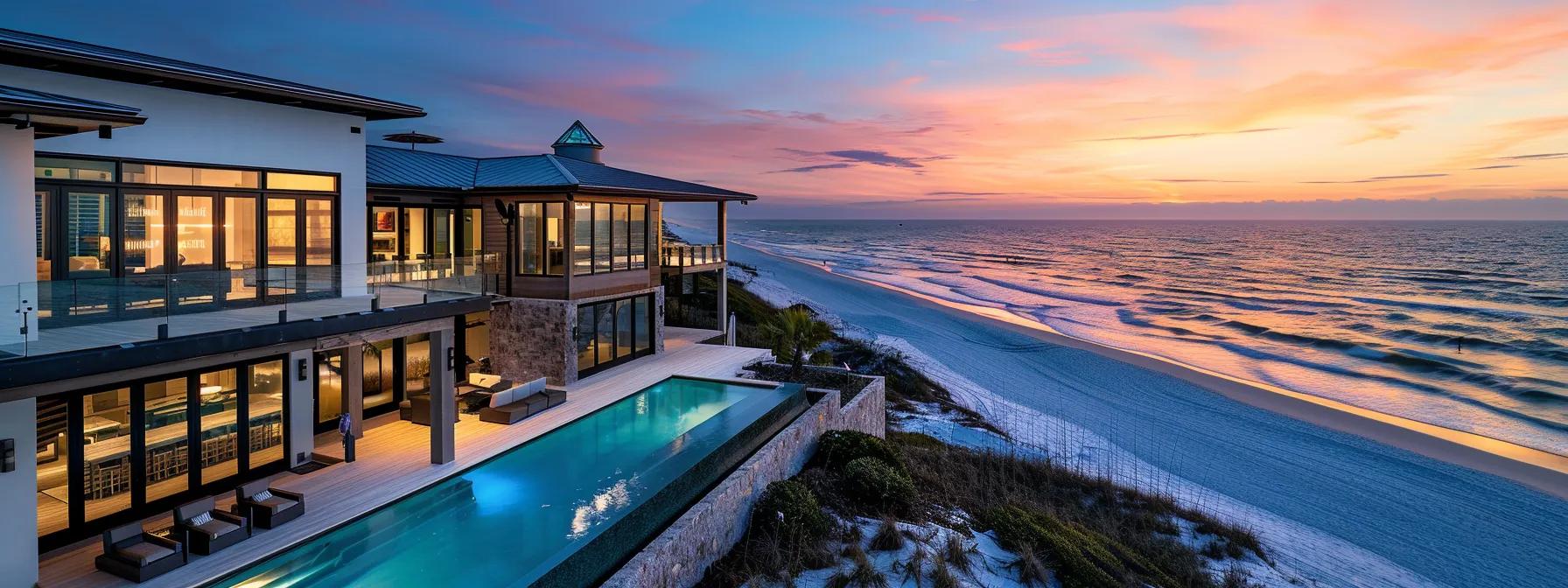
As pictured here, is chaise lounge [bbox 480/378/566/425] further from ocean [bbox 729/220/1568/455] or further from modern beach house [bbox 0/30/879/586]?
ocean [bbox 729/220/1568/455]

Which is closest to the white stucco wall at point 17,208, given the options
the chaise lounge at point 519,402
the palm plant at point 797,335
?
the chaise lounge at point 519,402

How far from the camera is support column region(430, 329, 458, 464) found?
37.6ft

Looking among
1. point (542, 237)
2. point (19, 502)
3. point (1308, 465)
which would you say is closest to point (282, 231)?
point (542, 237)

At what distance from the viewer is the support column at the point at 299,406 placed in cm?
1114

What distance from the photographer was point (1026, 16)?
22531 millimetres

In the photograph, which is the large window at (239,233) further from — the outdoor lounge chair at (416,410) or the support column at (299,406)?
the outdoor lounge chair at (416,410)

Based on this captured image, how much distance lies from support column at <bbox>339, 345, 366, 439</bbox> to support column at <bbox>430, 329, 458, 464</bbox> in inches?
65.6

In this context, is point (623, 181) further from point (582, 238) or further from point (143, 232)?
point (143, 232)

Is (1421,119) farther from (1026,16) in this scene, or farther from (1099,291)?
(1099,291)

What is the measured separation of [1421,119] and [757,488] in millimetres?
37539

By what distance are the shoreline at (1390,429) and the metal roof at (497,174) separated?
19.9 metres

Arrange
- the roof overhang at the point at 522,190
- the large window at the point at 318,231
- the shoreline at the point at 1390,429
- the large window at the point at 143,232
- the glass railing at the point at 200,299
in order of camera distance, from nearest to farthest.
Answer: the glass railing at the point at 200,299 < the large window at the point at 143,232 < the large window at the point at 318,231 < the roof overhang at the point at 522,190 < the shoreline at the point at 1390,429

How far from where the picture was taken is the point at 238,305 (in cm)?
984

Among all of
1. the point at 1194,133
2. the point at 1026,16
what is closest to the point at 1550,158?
the point at 1194,133
